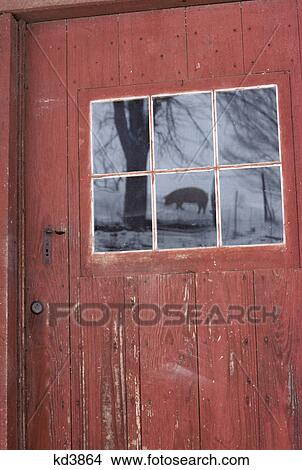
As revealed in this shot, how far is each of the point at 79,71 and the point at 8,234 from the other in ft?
2.30

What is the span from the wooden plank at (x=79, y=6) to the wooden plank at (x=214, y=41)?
0.15 feet

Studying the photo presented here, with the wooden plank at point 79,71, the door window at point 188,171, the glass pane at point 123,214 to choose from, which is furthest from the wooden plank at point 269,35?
the glass pane at point 123,214

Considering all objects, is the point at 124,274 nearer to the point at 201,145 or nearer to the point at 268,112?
the point at 201,145

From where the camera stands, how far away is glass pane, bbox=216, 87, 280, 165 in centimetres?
271

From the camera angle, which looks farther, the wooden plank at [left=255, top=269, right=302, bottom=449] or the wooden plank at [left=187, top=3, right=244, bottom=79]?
the wooden plank at [left=187, top=3, right=244, bottom=79]

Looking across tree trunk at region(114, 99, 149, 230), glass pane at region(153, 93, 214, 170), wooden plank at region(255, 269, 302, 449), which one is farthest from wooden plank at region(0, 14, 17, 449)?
wooden plank at region(255, 269, 302, 449)

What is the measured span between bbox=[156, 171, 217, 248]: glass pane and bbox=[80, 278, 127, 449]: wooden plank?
27 centimetres

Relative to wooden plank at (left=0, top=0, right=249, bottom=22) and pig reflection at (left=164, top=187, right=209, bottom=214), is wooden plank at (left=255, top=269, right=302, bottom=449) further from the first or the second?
wooden plank at (left=0, top=0, right=249, bottom=22)

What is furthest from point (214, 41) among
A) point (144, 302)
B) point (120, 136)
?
point (144, 302)

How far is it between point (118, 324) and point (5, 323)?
→ 41 centimetres

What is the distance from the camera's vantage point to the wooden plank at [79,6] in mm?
2793

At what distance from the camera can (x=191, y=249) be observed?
269 cm

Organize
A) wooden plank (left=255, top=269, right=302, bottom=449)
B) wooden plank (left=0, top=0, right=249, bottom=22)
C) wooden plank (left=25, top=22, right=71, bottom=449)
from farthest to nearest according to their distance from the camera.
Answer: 1. wooden plank (left=0, top=0, right=249, bottom=22)
2. wooden plank (left=25, top=22, right=71, bottom=449)
3. wooden plank (left=255, top=269, right=302, bottom=449)

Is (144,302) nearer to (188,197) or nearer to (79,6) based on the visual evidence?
(188,197)
